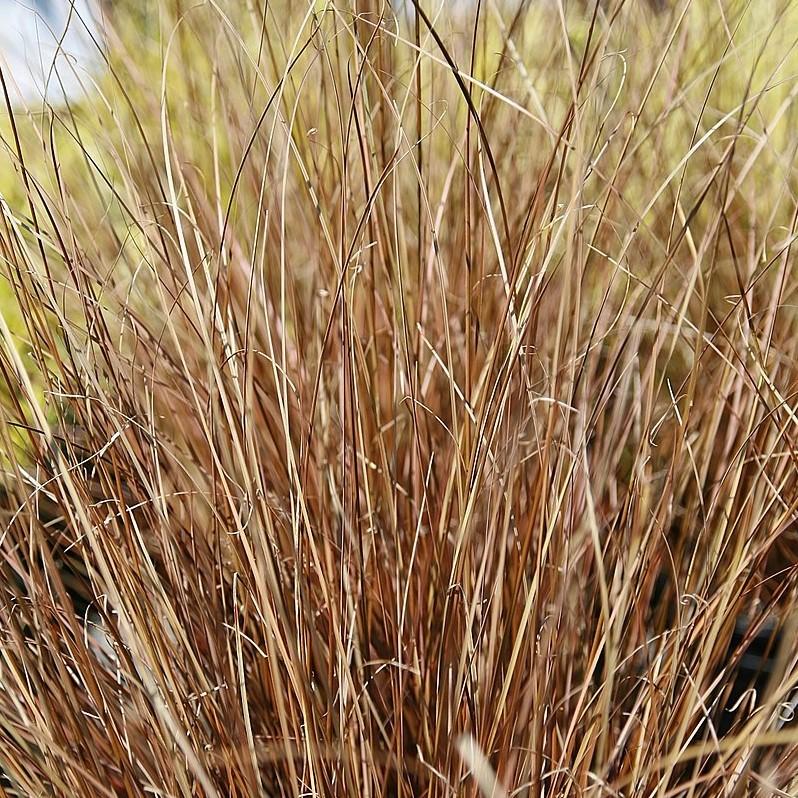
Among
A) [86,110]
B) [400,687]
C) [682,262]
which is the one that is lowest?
[400,687]

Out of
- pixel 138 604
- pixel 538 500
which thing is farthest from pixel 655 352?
pixel 138 604

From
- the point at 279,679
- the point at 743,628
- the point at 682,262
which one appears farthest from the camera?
the point at 682,262

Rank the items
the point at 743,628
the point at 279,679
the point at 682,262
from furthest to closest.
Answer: the point at 682,262 → the point at 743,628 → the point at 279,679

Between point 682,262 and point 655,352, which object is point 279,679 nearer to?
point 655,352

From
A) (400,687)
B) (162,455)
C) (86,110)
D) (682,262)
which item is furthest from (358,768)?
(86,110)

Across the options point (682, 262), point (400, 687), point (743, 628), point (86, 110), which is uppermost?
point (86, 110)

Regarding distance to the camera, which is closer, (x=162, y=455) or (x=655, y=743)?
(x=655, y=743)

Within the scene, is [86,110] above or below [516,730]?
above

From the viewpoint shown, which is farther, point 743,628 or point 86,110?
point 86,110

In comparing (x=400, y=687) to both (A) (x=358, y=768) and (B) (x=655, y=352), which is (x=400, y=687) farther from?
(B) (x=655, y=352)
